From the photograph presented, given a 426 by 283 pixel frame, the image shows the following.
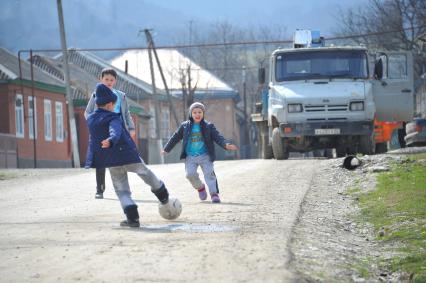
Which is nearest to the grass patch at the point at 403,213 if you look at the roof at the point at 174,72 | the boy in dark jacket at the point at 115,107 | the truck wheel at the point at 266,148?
the boy in dark jacket at the point at 115,107

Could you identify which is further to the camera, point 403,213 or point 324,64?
point 324,64

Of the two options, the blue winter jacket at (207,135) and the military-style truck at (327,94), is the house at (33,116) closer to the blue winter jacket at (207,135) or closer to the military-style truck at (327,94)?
the military-style truck at (327,94)

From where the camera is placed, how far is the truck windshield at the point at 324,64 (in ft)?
84.5

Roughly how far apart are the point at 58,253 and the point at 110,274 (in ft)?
4.18

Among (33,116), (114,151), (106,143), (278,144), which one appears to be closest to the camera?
(106,143)

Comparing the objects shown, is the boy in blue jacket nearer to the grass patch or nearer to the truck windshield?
the grass patch

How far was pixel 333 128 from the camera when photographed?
25.6 metres

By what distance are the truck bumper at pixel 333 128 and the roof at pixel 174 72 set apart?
46349mm

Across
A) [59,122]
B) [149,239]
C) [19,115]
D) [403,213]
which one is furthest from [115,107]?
[59,122]

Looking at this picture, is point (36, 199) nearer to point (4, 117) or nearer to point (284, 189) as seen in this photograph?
point (284, 189)

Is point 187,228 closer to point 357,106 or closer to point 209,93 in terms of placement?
point 357,106

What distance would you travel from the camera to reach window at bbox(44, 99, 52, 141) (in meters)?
49.0

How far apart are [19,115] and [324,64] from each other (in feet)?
75.6

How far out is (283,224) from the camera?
1066 centimetres
